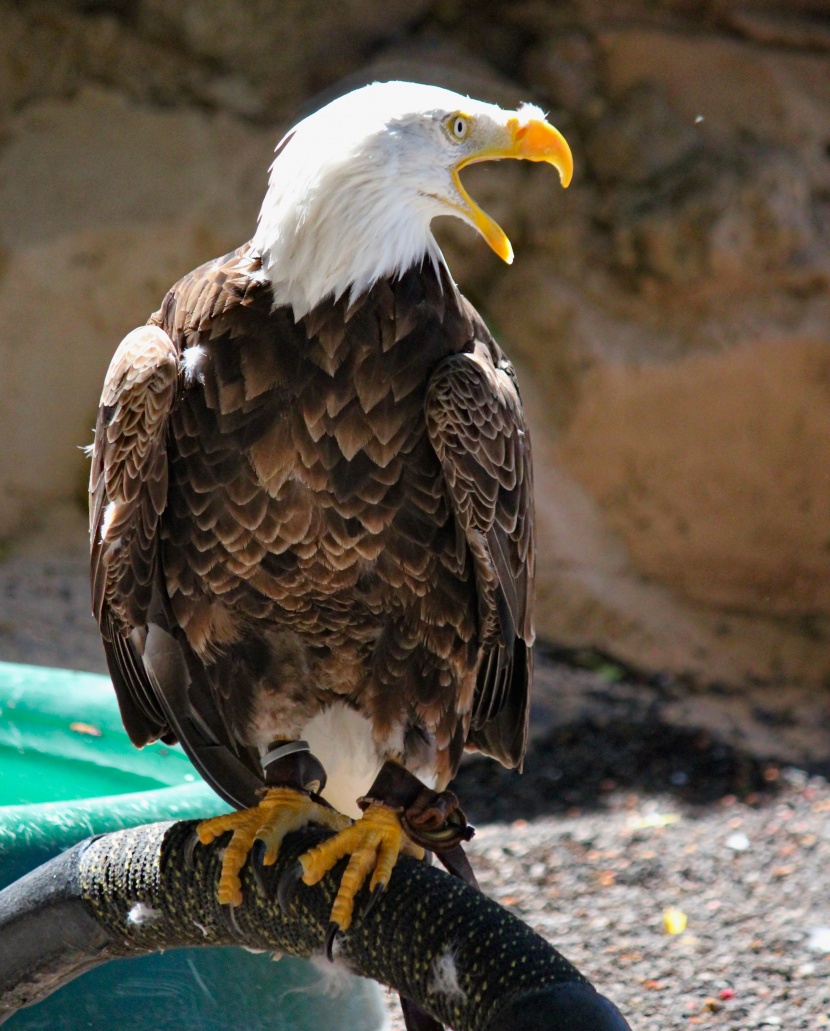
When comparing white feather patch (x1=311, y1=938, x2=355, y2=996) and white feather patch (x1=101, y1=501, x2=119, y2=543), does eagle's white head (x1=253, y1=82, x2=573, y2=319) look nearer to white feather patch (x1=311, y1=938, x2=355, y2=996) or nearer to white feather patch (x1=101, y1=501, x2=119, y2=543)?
white feather patch (x1=101, y1=501, x2=119, y2=543)

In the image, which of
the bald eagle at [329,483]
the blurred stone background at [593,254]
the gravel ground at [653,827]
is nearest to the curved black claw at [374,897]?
the bald eagle at [329,483]

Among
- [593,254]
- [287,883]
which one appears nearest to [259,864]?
[287,883]

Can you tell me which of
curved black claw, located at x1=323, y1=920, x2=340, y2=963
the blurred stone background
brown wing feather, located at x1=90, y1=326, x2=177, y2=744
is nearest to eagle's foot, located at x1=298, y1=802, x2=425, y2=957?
curved black claw, located at x1=323, y1=920, x2=340, y2=963

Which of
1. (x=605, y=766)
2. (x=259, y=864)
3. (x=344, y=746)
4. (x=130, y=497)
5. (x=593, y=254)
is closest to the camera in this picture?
(x=259, y=864)

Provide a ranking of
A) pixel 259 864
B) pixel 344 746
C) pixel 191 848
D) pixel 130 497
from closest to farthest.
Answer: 1. pixel 191 848
2. pixel 259 864
3. pixel 130 497
4. pixel 344 746

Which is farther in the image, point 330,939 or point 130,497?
point 130,497

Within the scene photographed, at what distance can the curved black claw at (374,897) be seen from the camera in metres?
1.86

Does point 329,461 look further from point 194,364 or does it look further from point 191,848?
point 191,848

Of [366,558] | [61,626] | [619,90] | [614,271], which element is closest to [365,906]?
[366,558]

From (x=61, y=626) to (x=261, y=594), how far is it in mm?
2902

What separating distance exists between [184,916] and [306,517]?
28.8 inches

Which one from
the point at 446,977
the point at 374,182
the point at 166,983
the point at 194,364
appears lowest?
the point at 166,983

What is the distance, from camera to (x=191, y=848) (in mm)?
1999

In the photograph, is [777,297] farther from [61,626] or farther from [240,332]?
[240,332]
